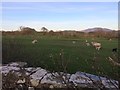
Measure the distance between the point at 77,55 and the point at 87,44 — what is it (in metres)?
0.33

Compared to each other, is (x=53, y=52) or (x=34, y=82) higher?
(x=53, y=52)

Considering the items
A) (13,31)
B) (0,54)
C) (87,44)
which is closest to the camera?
(0,54)

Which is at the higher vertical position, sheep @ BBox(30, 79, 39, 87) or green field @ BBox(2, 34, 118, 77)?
green field @ BBox(2, 34, 118, 77)

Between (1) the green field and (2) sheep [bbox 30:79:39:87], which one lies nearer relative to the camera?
(2) sheep [bbox 30:79:39:87]

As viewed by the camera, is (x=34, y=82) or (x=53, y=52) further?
(x=53, y=52)

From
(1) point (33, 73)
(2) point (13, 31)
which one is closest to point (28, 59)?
(2) point (13, 31)

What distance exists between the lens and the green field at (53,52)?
168 inches

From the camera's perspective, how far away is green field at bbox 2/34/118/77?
14.0ft

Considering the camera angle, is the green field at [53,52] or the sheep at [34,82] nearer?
the sheep at [34,82]

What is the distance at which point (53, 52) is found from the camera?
5.01 metres

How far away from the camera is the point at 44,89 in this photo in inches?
128

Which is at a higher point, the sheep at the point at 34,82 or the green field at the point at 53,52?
the green field at the point at 53,52

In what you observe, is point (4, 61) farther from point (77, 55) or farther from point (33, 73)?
point (77, 55)

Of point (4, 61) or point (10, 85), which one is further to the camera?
point (4, 61)
